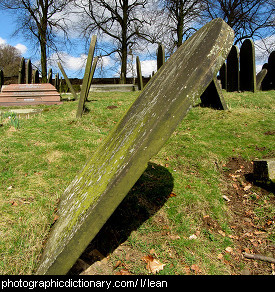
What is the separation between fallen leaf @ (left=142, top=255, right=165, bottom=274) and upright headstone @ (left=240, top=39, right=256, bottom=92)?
9.73 meters

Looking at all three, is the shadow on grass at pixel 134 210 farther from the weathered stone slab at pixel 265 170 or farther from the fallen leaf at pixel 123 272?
the weathered stone slab at pixel 265 170

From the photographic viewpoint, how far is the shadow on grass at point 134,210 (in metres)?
2.58

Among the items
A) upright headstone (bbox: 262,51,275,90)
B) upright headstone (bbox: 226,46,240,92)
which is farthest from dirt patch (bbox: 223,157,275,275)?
upright headstone (bbox: 262,51,275,90)

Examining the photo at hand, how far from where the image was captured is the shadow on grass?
2.58 metres

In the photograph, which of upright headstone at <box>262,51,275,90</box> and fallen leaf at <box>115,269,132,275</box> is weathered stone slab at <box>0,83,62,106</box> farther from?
upright headstone at <box>262,51,275,90</box>

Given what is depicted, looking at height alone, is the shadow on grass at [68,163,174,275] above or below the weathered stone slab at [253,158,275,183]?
below

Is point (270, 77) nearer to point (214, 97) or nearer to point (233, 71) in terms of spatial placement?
point (233, 71)

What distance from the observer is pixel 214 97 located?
6.84m

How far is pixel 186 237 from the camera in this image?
2701mm

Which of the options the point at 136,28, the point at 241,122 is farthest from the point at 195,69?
the point at 136,28

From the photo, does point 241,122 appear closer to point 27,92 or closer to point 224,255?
point 224,255

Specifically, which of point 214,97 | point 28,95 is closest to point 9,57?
point 28,95

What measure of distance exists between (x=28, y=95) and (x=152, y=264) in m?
10.1

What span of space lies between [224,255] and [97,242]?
4.64 ft
